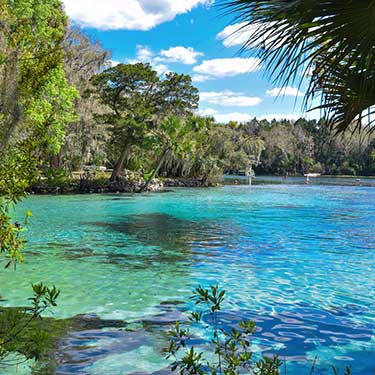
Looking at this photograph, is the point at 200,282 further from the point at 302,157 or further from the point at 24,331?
the point at 302,157

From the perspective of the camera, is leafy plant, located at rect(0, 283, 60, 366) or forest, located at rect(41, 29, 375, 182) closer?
leafy plant, located at rect(0, 283, 60, 366)

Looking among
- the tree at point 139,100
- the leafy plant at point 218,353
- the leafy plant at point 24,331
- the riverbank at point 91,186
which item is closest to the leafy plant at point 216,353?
the leafy plant at point 218,353

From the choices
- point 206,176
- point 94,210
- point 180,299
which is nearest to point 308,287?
point 180,299

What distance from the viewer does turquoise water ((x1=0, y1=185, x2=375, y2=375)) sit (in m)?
4.76

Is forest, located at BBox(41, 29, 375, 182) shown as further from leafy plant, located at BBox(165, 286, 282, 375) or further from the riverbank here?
leafy plant, located at BBox(165, 286, 282, 375)

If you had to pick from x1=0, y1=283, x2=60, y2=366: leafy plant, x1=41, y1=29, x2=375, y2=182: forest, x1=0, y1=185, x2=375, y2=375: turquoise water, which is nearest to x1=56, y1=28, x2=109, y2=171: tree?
x1=41, y1=29, x2=375, y2=182: forest

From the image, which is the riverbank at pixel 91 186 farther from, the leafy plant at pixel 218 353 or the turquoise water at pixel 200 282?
the leafy plant at pixel 218 353

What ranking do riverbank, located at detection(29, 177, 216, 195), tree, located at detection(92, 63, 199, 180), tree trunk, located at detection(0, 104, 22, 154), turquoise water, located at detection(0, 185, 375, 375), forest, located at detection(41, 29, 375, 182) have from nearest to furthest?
tree trunk, located at detection(0, 104, 22, 154), turquoise water, located at detection(0, 185, 375, 375), riverbank, located at detection(29, 177, 216, 195), tree, located at detection(92, 63, 199, 180), forest, located at detection(41, 29, 375, 182)

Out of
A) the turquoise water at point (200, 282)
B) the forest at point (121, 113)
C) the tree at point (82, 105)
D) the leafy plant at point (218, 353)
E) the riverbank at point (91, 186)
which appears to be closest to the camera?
the leafy plant at point (218, 353)

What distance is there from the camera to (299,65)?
2729mm

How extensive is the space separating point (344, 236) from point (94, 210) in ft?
37.6

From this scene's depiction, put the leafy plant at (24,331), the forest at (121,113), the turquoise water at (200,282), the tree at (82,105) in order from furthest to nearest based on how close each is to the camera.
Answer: the tree at (82,105)
the forest at (121,113)
the turquoise water at (200,282)
the leafy plant at (24,331)

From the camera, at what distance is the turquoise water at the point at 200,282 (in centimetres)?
476

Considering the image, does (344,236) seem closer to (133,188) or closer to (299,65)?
(299,65)
